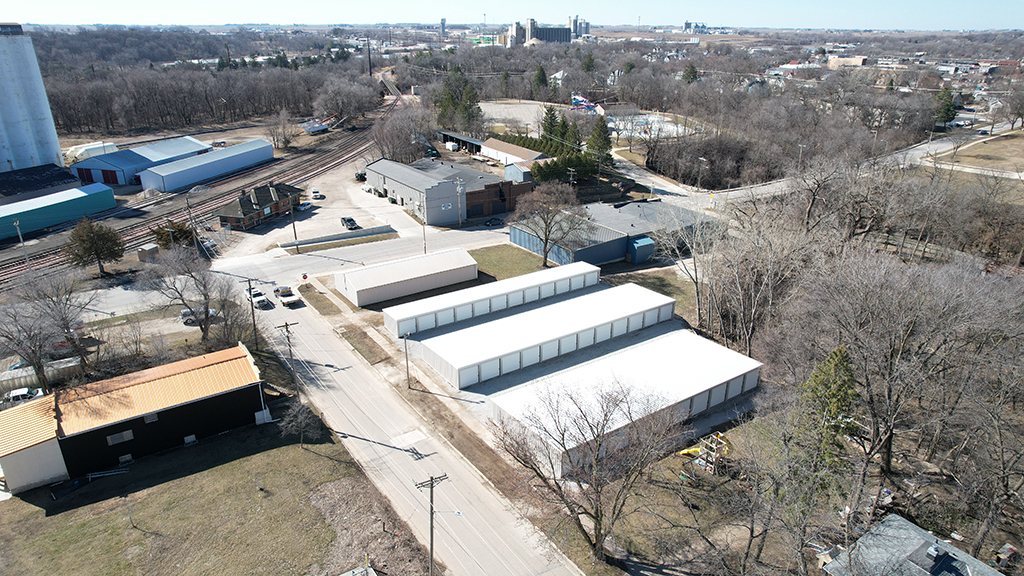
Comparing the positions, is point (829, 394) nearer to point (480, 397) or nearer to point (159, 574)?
point (480, 397)

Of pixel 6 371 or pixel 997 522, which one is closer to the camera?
pixel 997 522

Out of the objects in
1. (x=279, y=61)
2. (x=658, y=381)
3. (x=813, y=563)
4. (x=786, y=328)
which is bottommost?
(x=813, y=563)

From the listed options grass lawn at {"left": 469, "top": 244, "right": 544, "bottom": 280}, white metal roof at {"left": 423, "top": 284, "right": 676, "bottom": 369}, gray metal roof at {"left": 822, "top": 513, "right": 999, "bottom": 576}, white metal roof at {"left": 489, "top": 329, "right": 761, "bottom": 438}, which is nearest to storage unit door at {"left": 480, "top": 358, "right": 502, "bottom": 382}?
white metal roof at {"left": 423, "top": 284, "right": 676, "bottom": 369}

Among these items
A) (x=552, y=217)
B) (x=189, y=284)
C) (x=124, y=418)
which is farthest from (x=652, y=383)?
(x=189, y=284)

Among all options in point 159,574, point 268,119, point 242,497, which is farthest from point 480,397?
point 268,119

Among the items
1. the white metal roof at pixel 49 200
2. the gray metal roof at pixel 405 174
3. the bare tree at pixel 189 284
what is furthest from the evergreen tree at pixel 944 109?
the white metal roof at pixel 49 200

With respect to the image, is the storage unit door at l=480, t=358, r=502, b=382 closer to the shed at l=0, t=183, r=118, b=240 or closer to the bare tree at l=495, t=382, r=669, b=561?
the bare tree at l=495, t=382, r=669, b=561
